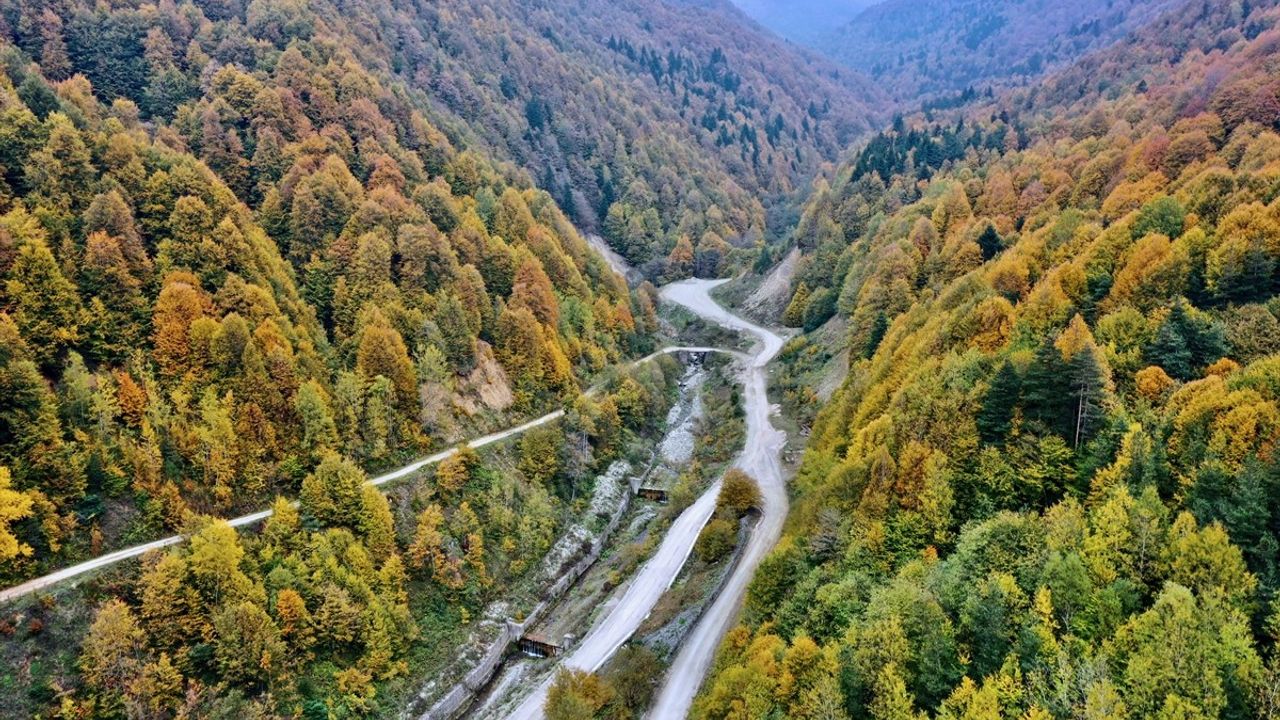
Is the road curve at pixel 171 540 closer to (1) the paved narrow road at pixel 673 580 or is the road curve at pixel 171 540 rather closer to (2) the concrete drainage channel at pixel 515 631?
(2) the concrete drainage channel at pixel 515 631

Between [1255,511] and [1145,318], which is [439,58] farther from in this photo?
[1255,511]

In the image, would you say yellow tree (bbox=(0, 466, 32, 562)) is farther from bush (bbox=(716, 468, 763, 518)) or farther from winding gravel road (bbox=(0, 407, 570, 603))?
bush (bbox=(716, 468, 763, 518))

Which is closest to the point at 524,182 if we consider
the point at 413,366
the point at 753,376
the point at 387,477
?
the point at 753,376

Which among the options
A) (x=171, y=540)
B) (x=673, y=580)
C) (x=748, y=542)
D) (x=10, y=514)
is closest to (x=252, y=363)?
(x=171, y=540)

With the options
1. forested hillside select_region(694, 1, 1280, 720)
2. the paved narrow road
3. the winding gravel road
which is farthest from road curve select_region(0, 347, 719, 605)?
forested hillside select_region(694, 1, 1280, 720)

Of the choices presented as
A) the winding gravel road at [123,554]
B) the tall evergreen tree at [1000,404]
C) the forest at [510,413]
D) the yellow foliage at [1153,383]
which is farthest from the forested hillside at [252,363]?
the yellow foliage at [1153,383]

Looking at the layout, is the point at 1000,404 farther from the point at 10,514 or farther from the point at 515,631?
the point at 10,514

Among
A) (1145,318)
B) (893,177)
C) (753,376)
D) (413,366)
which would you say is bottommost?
(413,366)
